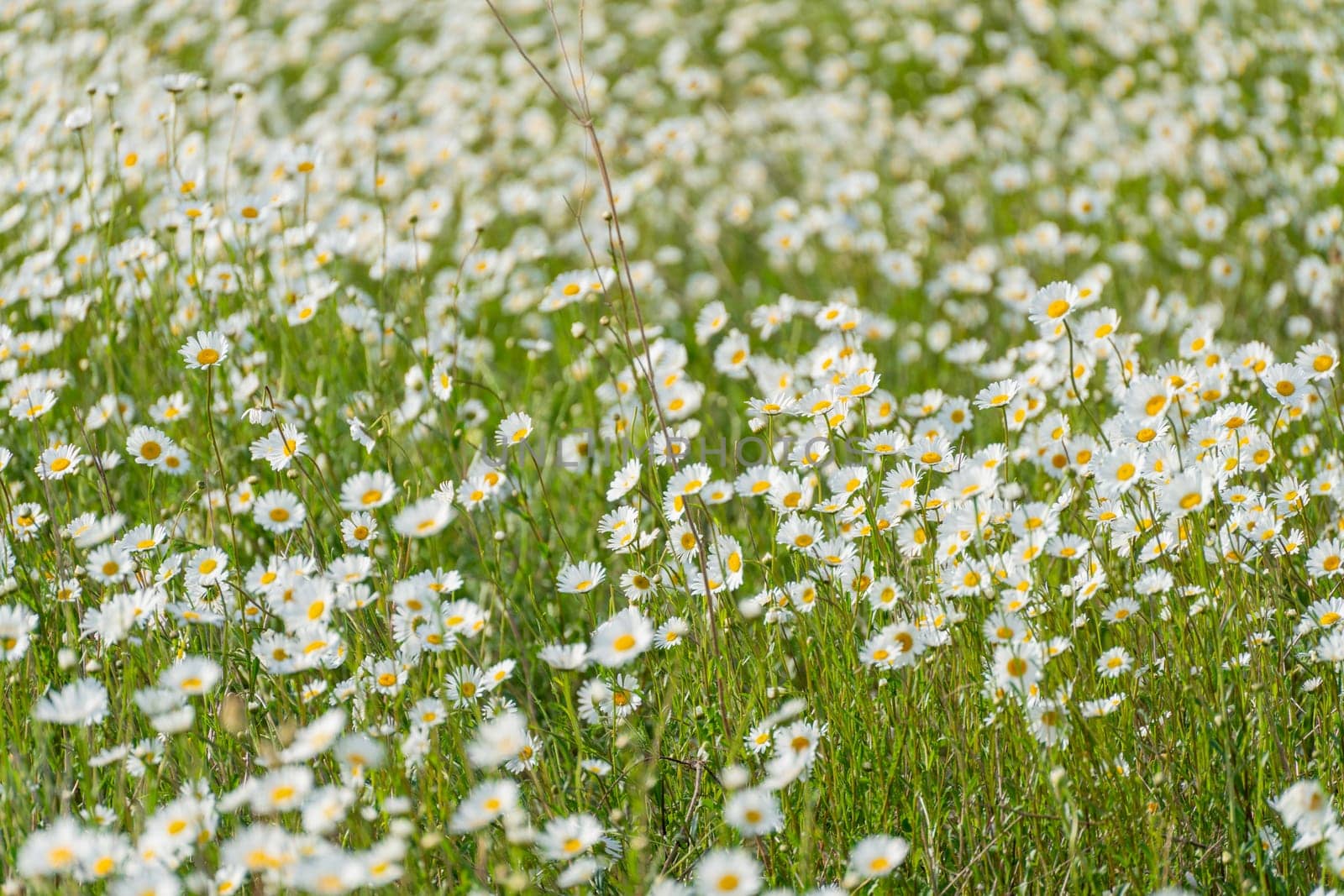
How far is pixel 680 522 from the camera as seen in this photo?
266 centimetres

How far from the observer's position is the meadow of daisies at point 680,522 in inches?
75.0

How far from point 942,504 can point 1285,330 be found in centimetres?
252

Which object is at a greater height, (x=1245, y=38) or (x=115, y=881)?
(x=115, y=881)

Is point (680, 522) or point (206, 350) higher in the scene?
point (206, 350)

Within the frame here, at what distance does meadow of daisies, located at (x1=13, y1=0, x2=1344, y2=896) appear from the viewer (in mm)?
1904

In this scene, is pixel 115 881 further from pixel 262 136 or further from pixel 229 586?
pixel 262 136

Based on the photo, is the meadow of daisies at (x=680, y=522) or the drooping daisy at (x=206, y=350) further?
the drooping daisy at (x=206, y=350)

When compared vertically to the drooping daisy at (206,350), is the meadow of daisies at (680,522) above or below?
below

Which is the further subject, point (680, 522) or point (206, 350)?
point (680, 522)

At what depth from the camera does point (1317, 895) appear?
5.35ft

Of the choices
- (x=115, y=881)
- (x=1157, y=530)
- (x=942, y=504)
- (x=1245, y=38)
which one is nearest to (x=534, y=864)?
(x=115, y=881)

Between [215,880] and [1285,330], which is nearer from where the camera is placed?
[215,880]

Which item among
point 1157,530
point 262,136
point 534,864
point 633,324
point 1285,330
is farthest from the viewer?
point 262,136

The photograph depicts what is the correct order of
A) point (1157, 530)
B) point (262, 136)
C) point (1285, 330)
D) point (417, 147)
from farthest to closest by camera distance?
point (262, 136) < point (417, 147) < point (1285, 330) < point (1157, 530)
